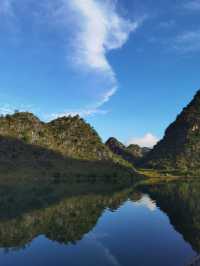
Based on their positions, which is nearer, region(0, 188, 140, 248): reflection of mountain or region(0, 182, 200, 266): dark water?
region(0, 182, 200, 266): dark water

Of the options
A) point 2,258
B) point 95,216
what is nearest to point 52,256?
point 2,258

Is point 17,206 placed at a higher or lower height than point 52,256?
higher

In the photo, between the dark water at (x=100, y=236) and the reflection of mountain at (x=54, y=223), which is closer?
the dark water at (x=100, y=236)

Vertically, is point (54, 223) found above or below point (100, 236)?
above

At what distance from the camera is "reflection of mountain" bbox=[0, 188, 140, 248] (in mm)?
68688

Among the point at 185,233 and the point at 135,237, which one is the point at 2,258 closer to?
the point at 135,237

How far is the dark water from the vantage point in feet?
175

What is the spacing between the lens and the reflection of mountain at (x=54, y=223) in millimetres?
68688

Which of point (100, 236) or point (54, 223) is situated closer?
point (100, 236)

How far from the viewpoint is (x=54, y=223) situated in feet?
275

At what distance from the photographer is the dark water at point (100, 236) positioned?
53.3 metres

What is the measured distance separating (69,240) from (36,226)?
16.4m

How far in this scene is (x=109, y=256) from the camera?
5453 centimetres

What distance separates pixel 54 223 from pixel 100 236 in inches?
657
